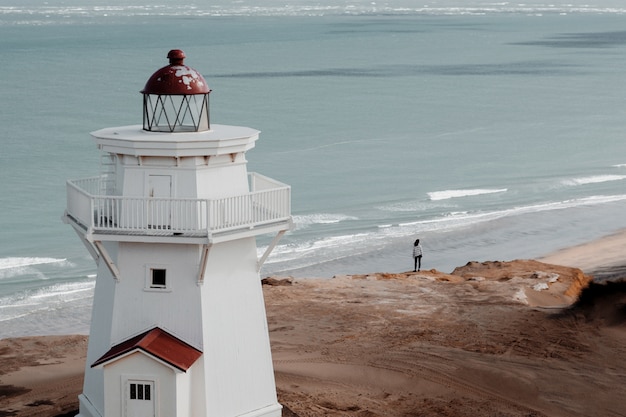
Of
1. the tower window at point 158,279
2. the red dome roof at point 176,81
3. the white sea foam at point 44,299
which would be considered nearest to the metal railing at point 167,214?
the tower window at point 158,279

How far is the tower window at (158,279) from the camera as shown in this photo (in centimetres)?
1456

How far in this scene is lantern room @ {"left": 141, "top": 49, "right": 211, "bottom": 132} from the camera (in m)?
14.3

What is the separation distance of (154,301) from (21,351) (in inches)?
326

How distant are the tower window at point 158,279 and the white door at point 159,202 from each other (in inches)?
26.9

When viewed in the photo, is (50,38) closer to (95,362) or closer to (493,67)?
(493,67)

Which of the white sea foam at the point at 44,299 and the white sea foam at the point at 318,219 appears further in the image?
the white sea foam at the point at 318,219

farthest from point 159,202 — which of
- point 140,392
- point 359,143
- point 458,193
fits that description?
point 359,143

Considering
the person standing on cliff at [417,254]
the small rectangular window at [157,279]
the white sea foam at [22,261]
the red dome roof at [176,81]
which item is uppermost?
the red dome roof at [176,81]

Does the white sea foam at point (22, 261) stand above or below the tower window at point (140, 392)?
below

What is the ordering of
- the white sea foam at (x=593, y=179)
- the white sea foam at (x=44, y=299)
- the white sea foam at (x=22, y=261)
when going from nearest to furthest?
the white sea foam at (x=44, y=299)
the white sea foam at (x=22, y=261)
the white sea foam at (x=593, y=179)

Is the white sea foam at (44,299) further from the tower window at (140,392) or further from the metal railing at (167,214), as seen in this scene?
the metal railing at (167,214)

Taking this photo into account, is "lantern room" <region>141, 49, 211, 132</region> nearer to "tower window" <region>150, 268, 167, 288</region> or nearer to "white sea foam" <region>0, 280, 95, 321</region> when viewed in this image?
"tower window" <region>150, 268, 167, 288</region>

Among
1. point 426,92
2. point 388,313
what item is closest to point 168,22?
point 426,92

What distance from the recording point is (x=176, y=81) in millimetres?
14258
